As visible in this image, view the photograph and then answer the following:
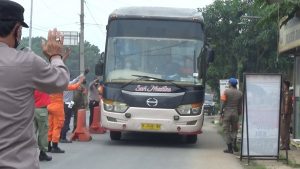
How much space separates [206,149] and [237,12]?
56.2 ft

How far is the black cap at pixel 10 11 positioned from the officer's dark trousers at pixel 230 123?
1083cm

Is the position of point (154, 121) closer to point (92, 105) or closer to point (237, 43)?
point (92, 105)

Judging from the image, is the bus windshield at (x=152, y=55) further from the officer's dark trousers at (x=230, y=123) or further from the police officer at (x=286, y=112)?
the police officer at (x=286, y=112)

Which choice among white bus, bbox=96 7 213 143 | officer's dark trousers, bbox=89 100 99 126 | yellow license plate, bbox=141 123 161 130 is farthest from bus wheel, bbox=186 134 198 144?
officer's dark trousers, bbox=89 100 99 126

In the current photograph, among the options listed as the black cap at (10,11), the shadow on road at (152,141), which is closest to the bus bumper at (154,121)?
the shadow on road at (152,141)

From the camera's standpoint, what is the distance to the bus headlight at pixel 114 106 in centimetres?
1428

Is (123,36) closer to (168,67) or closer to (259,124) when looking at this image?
(168,67)

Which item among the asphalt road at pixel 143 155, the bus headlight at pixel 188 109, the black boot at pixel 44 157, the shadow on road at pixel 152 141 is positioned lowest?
the shadow on road at pixel 152 141

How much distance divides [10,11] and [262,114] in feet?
31.0

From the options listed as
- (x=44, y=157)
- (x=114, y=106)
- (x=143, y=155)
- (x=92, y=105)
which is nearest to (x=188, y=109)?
(x=114, y=106)

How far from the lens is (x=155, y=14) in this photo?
14938 millimetres

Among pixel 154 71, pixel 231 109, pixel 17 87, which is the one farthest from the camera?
pixel 154 71

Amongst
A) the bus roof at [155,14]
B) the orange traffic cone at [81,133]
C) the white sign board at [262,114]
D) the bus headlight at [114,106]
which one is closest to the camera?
the white sign board at [262,114]

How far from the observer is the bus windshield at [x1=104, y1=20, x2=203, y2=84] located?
14.5 metres
